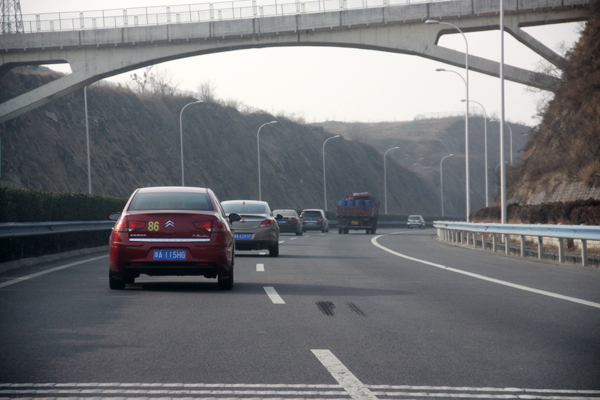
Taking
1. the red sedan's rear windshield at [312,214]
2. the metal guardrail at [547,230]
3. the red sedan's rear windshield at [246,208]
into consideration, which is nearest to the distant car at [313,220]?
the red sedan's rear windshield at [312,214]

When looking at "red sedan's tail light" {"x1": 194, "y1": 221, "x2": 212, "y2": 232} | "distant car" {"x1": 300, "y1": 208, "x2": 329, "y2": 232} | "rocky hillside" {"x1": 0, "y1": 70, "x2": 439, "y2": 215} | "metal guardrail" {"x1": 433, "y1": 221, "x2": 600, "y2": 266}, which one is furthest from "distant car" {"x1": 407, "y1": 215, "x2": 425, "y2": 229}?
"red sedan's tail light" {"x1": 194, "y1": 221, "x2": 212, "y2": 232}

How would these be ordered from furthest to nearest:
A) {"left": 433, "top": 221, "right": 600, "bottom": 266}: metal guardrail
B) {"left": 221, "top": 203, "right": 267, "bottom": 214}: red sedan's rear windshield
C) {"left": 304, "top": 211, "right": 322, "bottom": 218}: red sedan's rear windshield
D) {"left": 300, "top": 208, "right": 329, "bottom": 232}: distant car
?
{"left": 304, "top": 211, "right": 322, "bottom": 218}: red sedan's rear windshield < {"left": 300, "top": 208, "right": 329, "bottom": 232}: distant car < {"left": 221, "top": 203, "right": 267, "bottom": 214}: red sedan's rear windshield < {"left": 433, "top": 221, "right": 600, "bottom": 266}: metal guardrail

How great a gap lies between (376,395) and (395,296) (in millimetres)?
5873

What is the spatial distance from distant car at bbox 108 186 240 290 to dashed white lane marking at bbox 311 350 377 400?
15.7 ft

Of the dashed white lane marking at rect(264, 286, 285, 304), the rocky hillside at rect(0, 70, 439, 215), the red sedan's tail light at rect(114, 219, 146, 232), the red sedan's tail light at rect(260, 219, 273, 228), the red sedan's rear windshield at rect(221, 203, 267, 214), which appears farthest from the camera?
the rocky hillside at rect(0, 70, 439, 215)

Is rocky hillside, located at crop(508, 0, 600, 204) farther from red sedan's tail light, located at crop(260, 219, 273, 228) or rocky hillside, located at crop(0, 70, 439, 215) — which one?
rocky hillside, located at crop(0, 70, 439, 215)

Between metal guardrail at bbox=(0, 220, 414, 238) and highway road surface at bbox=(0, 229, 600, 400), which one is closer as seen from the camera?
highway road surface at bbox=(0, 229, 600, 400)

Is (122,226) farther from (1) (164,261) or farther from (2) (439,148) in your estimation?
(2) (439,148)

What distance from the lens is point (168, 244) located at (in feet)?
36.1

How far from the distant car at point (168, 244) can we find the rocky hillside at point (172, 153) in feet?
150

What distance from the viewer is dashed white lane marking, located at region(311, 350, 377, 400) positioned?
503 centimetres

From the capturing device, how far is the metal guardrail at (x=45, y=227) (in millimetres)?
14941

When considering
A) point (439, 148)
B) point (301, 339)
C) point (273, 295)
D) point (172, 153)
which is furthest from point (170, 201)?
point (439, 148)

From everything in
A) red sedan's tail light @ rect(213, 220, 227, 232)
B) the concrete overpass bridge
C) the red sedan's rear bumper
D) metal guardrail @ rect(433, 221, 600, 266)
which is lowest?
metal guardrail @ rect(433, 221, 600, 266)
